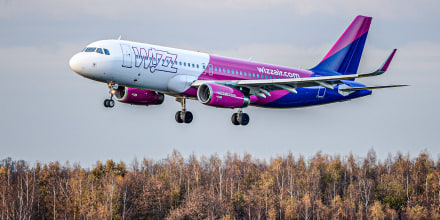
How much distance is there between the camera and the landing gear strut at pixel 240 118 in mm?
59531

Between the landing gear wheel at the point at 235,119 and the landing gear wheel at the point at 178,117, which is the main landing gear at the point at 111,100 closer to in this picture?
the landing gear wheel at the point at 178,117

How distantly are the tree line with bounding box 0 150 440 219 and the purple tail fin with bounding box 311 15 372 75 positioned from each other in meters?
47.1

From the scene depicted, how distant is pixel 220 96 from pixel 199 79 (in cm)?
260

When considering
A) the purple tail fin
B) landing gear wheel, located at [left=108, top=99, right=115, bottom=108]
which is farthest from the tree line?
landing gear wheel, located at [left=108, top=99, right=115, bottom=108]

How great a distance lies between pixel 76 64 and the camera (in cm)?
5181

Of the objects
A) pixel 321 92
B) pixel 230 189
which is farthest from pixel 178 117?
pixel 230 189

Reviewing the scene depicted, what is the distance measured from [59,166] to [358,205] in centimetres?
5499

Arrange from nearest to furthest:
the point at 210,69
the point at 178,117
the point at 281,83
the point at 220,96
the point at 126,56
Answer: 1. the point at 126,56
2. the point at 220,96
3. the point at 281,83
4. the point at 210,69
5. the point at 178,117

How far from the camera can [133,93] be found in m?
58.7

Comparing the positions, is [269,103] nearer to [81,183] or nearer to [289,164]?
[81,183]

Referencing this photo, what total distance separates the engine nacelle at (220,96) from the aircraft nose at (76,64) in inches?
334

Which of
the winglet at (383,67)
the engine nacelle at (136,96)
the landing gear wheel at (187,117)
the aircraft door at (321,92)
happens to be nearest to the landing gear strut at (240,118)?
the landing gear wheel at (187,117)

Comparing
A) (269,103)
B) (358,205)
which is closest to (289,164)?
(358,205)

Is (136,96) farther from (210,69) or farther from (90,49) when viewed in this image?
(90,49)
